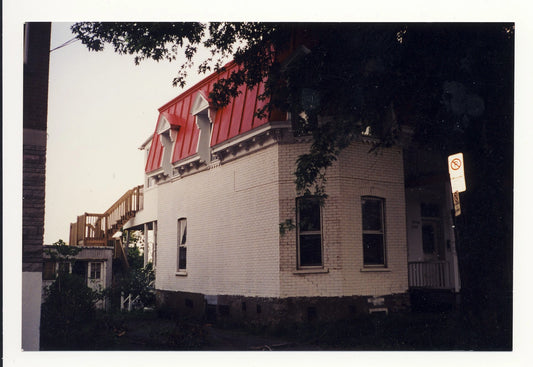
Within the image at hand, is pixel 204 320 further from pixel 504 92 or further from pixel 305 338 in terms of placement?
pixel 504 92

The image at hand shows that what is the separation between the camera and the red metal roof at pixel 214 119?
31.9 ft

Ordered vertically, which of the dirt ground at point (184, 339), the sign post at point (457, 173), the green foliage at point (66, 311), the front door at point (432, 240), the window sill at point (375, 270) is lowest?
the dirt ground at point (184, 339)

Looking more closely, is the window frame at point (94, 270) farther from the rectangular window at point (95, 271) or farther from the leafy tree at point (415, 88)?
the leafy tree at point (415, 88)

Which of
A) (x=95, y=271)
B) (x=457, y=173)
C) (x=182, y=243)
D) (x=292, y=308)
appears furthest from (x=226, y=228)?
(x=457, y=173)

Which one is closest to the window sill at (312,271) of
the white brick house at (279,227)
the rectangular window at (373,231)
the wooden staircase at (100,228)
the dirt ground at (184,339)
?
the white brick house at (279,227)

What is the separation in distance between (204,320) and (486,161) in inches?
211

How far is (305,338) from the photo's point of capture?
822 centimetres

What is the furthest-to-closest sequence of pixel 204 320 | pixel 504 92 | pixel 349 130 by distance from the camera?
pixel 204 320
pixel 349 130
pixel 504 92

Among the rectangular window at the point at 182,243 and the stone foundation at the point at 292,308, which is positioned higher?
the rectangular window at the point at 182,243

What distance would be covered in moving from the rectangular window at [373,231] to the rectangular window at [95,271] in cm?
498

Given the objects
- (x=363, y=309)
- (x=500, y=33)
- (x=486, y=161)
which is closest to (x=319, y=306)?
(x=363, y=309)

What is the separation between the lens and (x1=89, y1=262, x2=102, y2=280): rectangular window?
8148mm
